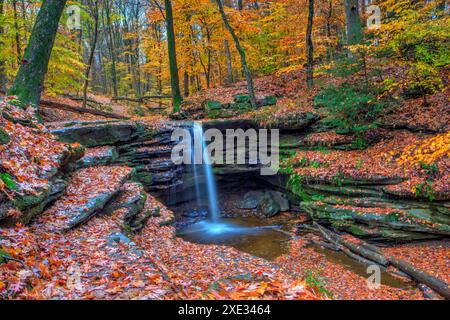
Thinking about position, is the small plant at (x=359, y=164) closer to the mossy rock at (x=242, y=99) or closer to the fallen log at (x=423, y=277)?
the fallen log at (x=423, y=277)

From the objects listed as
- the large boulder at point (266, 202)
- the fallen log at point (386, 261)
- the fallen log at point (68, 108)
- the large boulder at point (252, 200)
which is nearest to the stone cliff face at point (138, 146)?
the large boulder at point (252, 200)

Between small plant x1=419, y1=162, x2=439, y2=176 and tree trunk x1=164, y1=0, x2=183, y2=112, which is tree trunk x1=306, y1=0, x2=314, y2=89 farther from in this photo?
small plant x1=419, y1=162, x2=439, y2=176

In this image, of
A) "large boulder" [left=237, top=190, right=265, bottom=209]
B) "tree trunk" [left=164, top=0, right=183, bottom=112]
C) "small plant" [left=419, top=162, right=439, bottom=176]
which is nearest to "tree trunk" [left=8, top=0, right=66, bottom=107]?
"tree trunk" [left=164, top=0, right=183, bottom=112]

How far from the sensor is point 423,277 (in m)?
6.27

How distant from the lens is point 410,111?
420 inches

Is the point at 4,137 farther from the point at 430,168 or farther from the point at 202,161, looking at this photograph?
the point at 430,168

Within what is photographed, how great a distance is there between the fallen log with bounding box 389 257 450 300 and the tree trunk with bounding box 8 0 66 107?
11490 mm

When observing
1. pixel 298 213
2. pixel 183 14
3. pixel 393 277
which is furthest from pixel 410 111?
pixel 183 14

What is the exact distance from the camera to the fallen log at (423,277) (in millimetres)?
5753

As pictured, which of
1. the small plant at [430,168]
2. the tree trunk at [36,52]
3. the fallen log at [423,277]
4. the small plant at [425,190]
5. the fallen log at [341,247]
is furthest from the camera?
the tree trunk at [36,52]

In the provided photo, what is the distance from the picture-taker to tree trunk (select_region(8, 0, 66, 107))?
28.2 ft

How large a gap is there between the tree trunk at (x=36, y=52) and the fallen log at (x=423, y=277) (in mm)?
11490

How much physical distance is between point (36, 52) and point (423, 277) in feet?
40.1

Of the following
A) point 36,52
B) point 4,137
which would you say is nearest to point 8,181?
point 4,137
